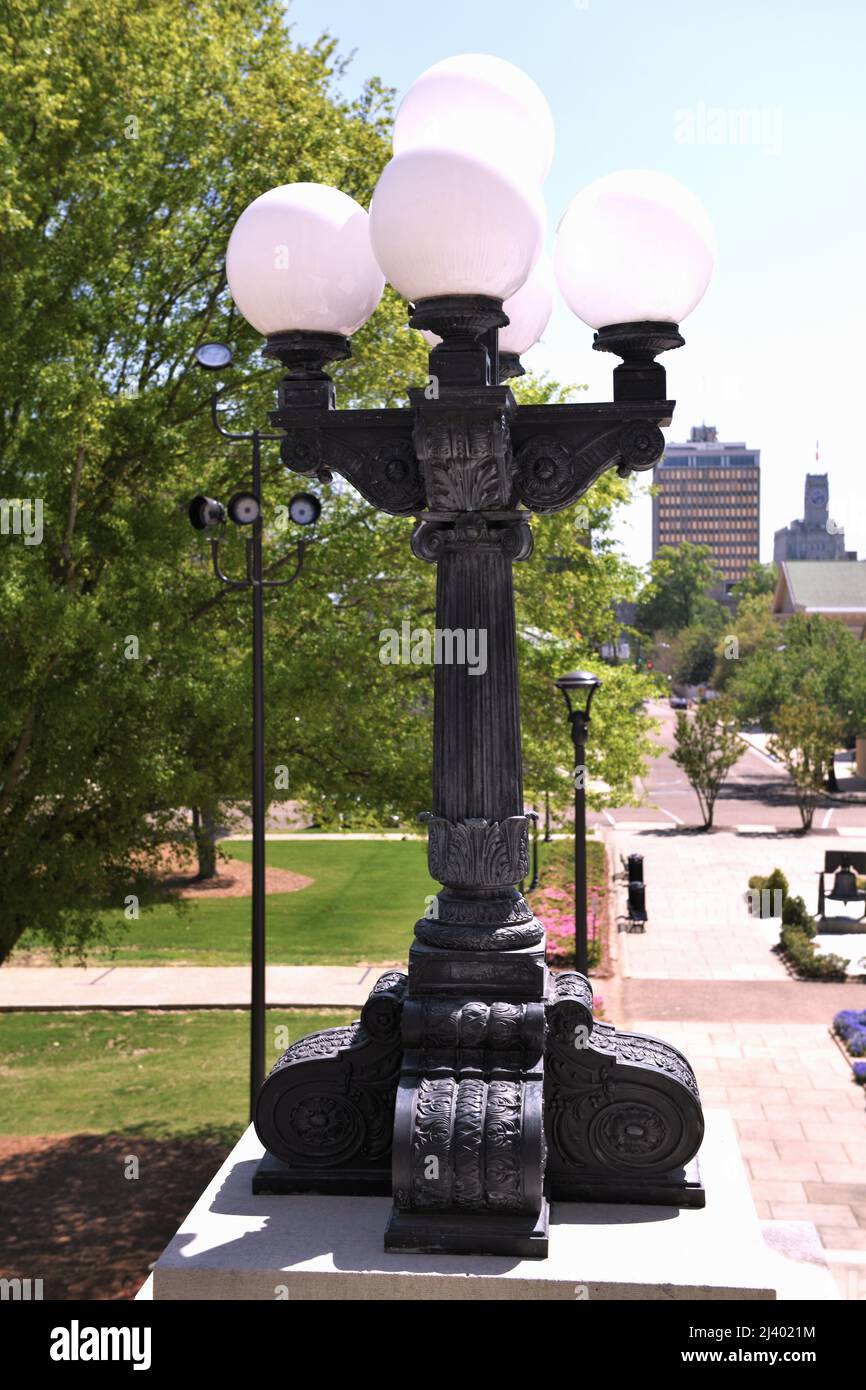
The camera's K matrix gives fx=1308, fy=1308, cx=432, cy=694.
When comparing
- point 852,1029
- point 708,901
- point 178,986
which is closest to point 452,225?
point 852,1029

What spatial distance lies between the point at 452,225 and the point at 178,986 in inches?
644

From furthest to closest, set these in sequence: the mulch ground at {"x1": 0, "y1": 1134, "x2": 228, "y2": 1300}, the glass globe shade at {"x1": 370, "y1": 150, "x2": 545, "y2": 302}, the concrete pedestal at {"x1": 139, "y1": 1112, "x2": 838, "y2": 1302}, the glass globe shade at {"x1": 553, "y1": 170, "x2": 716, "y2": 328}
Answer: the mulch ground at {"x1": 0, "y1": 1134, "x2": 228, "y2": 1300} → the glass globe shade at {"x1": 553, "y1": 170, "x2": 716, "y2": 328} → the glass globe shade at {"x1": 370, "y1": 150, "x2": 545, "y2": 302} → the concrete pedestal at {"x1": 139, "y1": 1112, "x2": 838, "y2": 1302}

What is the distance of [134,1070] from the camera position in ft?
47.8

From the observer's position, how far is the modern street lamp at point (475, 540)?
3.76 meters

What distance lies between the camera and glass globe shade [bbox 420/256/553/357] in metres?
4.82

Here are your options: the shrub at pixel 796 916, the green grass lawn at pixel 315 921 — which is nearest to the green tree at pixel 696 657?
the green grass lawn at pixel 315 921

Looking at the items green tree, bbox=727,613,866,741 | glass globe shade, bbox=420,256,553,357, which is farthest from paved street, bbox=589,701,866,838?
glass globe shade, bbox=420,256,553,357

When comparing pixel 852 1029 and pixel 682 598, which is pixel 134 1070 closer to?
pixel 852 1029

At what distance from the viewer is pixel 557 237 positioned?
412 cm

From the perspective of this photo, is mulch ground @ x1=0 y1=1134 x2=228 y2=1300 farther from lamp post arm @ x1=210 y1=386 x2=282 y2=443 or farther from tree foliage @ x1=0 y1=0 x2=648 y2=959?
lamp post arm @ x1=210 y1=386 x2=282 y2=443

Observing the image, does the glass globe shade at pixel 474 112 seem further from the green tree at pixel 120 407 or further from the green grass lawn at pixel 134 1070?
the green grass lawn at pixel 134 1070

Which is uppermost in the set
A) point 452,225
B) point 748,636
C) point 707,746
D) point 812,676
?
point 748,636
